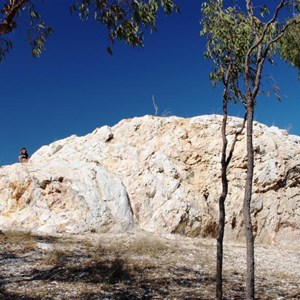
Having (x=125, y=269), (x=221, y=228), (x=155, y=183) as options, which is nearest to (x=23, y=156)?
(x=155, y=183)

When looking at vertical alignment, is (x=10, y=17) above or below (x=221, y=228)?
above

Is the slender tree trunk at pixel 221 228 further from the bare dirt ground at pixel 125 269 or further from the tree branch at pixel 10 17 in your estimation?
the tree branch at pixel 10 17

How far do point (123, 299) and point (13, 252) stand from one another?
4.48 metres

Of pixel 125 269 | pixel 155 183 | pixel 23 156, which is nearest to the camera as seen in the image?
pixel 125 269

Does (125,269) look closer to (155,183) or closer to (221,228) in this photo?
(221,228)

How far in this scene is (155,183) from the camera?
18.1 metres

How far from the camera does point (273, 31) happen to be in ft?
35.7

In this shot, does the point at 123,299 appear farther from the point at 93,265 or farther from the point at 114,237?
the point at 114,237

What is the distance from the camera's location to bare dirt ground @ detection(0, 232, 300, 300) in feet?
27.1

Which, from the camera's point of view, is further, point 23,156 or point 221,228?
point 23,156

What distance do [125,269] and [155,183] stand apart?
8481mm

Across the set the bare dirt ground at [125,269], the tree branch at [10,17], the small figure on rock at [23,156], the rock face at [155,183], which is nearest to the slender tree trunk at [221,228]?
the bare dirt ground at [125,269]

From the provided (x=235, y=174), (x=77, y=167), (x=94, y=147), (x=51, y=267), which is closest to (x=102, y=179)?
(x=77, y=167)

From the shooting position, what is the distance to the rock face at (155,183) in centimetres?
1641
